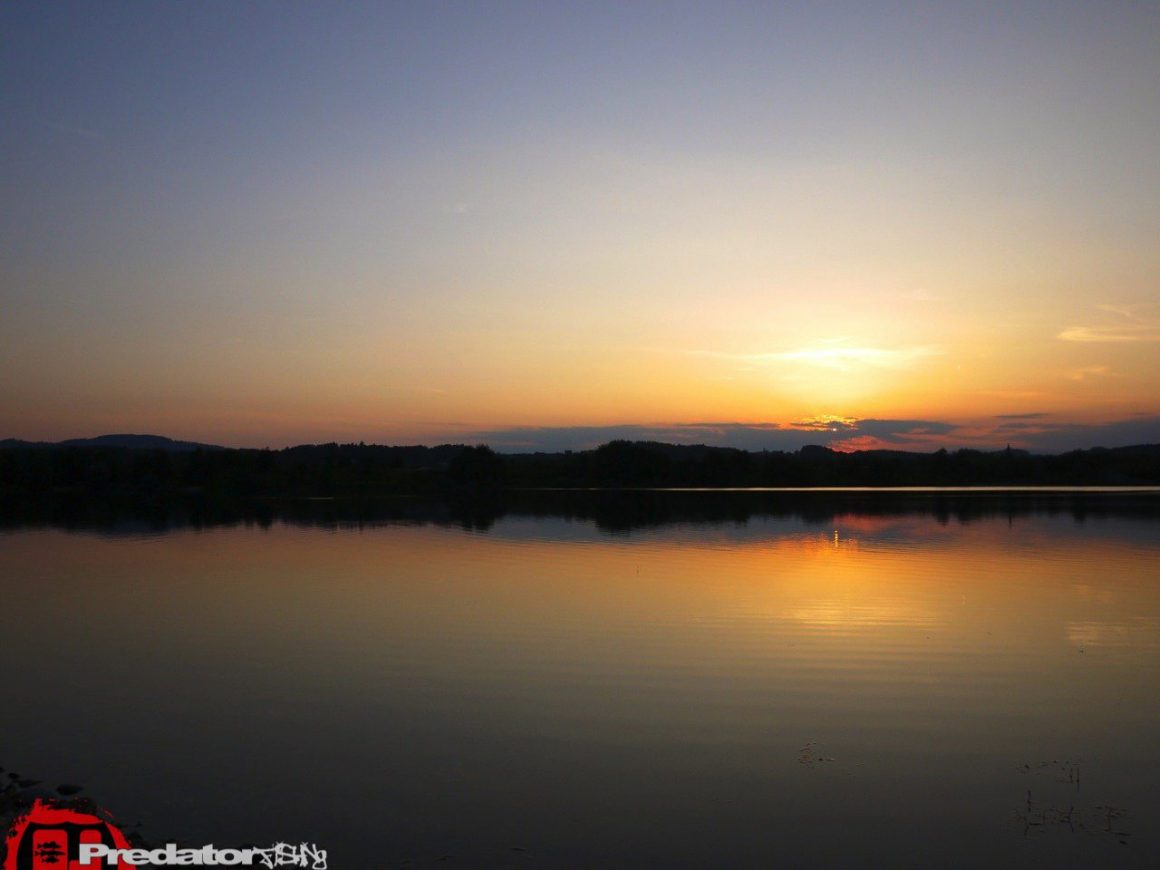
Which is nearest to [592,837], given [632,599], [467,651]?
[467,651]

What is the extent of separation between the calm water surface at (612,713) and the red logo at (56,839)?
834mm

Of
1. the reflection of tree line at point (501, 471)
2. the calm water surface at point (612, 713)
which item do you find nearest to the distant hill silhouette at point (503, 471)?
the reflection of tree line at point (501, 471)

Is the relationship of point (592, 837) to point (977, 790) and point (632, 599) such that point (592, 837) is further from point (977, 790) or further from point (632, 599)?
point (632, 599)

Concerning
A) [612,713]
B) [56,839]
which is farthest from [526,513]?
[56,839]

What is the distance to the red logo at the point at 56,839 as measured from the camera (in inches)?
251

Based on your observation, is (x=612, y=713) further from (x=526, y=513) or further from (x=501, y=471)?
(x=501, y=471)

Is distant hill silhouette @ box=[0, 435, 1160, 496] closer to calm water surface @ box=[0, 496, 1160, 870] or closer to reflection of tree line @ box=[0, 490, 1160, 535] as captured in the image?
reflection of tree line @ box=[0, 490, 1160, 535]

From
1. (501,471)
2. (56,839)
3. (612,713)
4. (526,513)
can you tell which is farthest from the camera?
(501,471)

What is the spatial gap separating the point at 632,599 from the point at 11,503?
68555mm

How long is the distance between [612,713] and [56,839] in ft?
19.6

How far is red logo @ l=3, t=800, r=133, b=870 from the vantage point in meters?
6.39

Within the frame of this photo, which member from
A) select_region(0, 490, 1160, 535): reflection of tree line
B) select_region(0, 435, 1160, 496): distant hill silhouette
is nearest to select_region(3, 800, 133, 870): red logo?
select_region(0, 490, 1160, 535): reflection of tree line

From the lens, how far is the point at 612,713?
10711 millimetres

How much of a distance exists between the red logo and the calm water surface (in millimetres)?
834
